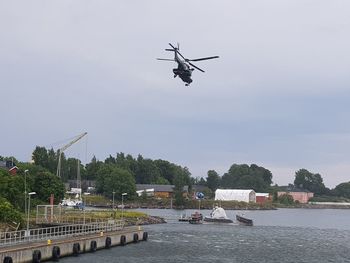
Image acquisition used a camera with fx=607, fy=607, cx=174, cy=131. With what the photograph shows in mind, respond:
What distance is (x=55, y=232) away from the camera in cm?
7831

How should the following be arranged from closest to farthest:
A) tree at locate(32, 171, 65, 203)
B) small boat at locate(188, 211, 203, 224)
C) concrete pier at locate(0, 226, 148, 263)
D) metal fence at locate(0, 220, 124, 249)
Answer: concrete pier at locate(0, 226, 148, 263) < metal fence at locate(0, 220, 124, 249) < tree at locate(32, 171, 65, 203) < small boat at locate(188, 211, 203, 224)

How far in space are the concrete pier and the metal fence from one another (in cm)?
138

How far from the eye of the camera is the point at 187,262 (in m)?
75.6

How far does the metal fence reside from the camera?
2650 inches

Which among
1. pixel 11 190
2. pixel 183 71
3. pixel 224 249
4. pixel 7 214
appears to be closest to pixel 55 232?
pixel 7 214

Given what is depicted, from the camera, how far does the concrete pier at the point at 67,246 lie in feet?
197

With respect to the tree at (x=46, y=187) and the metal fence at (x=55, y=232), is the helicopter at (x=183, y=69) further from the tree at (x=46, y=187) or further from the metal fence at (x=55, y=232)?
the tree at (x=46, y=187)

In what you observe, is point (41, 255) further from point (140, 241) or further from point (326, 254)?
point (326, 254)

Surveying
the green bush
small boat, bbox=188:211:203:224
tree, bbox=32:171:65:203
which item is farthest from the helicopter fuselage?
small boat, bbox=188:211:203:224

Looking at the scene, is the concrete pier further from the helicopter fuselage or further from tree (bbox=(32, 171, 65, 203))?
tree (bbox=(32, 171, 65, 203))

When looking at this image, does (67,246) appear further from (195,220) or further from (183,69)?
(195,220)

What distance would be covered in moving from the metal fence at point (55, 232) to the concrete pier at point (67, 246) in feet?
4.53

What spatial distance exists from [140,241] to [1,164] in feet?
266

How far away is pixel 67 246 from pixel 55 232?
5.74 metres
